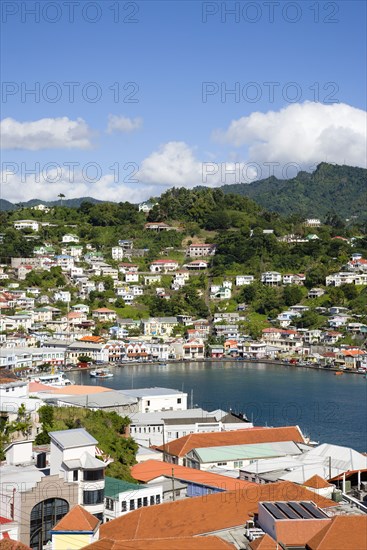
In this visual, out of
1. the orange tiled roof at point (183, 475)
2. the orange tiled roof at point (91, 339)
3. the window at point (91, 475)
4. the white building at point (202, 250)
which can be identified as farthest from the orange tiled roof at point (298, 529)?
the white building at point (202, 250)

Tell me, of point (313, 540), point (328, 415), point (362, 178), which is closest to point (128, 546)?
point (313, 540)

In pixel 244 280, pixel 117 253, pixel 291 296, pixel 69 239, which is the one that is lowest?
pixel 291 296

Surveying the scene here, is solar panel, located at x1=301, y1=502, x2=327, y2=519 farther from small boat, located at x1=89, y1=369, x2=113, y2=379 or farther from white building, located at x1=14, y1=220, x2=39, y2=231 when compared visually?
white building, located at x1=14, y1=220, x2=39, y2=231

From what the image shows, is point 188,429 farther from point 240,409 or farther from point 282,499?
point 282,499

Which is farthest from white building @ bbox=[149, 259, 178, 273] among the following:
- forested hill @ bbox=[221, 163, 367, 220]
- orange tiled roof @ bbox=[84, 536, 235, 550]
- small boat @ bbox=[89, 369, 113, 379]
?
forested hill @ bbox=[221, 163, 367, 220]

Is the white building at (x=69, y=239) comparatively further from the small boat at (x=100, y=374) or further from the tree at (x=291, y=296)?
the small boat at (x=100, y=374)

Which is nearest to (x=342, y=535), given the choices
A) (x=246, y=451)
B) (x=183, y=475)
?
(x=183, y=475)

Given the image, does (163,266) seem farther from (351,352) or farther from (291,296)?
(351,352)
